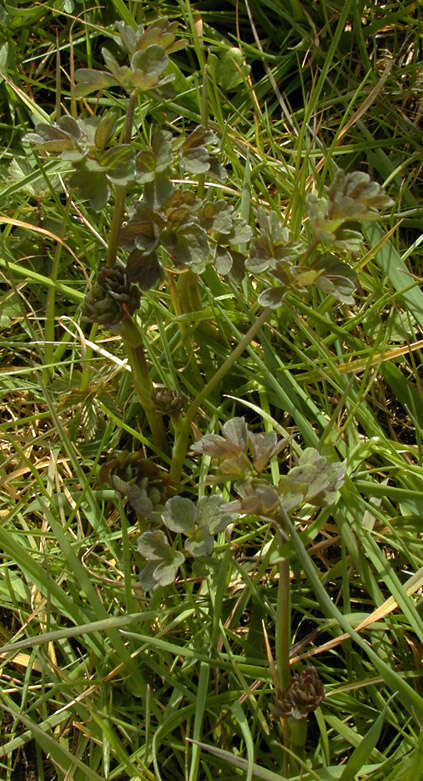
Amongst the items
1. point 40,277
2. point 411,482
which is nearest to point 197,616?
point 411,482

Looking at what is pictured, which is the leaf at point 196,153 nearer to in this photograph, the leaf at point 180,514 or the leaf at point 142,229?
the leaf at point 142,229

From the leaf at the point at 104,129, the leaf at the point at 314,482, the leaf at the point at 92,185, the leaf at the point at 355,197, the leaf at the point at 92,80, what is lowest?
the leaf at the point at 314,482

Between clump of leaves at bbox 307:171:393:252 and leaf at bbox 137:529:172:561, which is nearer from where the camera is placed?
clump of leaves at bbox 307:171:393:252

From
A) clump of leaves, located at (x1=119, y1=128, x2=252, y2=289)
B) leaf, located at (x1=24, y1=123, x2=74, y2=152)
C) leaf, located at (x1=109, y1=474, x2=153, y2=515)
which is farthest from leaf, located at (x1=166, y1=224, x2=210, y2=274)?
leaf, located at (x1=109, y1=474, x2=153, y2=515)

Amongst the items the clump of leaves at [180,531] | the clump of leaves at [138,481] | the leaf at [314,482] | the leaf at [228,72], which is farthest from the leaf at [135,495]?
the leaf at [228,72]

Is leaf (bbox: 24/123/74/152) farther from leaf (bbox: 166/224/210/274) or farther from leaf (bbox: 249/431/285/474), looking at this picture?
leaf (bbox: 249/431/285/474)

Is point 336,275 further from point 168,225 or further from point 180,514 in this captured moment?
point 180,514
